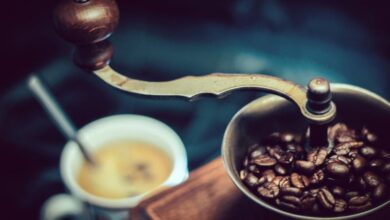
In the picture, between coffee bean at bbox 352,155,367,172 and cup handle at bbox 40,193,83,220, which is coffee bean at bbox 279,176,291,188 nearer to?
coffee bean at bbox 352,155,367,172

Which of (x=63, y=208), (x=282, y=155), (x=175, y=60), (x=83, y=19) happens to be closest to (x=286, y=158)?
(x=282, y=155)

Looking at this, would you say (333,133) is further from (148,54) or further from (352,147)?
(148,54)

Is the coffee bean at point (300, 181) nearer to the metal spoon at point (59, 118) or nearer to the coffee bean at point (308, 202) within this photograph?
the coffee bean at point (308, 202)

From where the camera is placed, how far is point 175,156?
4.58 ft

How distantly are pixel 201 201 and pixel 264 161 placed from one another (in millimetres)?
167

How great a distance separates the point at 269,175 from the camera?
0.73m

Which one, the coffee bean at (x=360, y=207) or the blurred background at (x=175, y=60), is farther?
the blurred background at (x=175, y=60)

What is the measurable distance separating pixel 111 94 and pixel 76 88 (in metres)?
0.10

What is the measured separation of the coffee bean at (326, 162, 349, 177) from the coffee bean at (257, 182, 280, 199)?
0.07 metres

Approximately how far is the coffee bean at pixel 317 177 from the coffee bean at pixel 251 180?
0.07 metres

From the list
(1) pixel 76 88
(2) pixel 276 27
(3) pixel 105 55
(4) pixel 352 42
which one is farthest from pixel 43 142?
(3) pixel 105 55

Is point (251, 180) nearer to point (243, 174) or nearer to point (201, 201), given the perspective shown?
point (243, 174)

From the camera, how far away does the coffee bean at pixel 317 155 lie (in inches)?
28.0

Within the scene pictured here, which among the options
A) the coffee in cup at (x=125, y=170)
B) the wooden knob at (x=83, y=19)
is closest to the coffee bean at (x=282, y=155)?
the wooden knob at (x=83, y=19)
